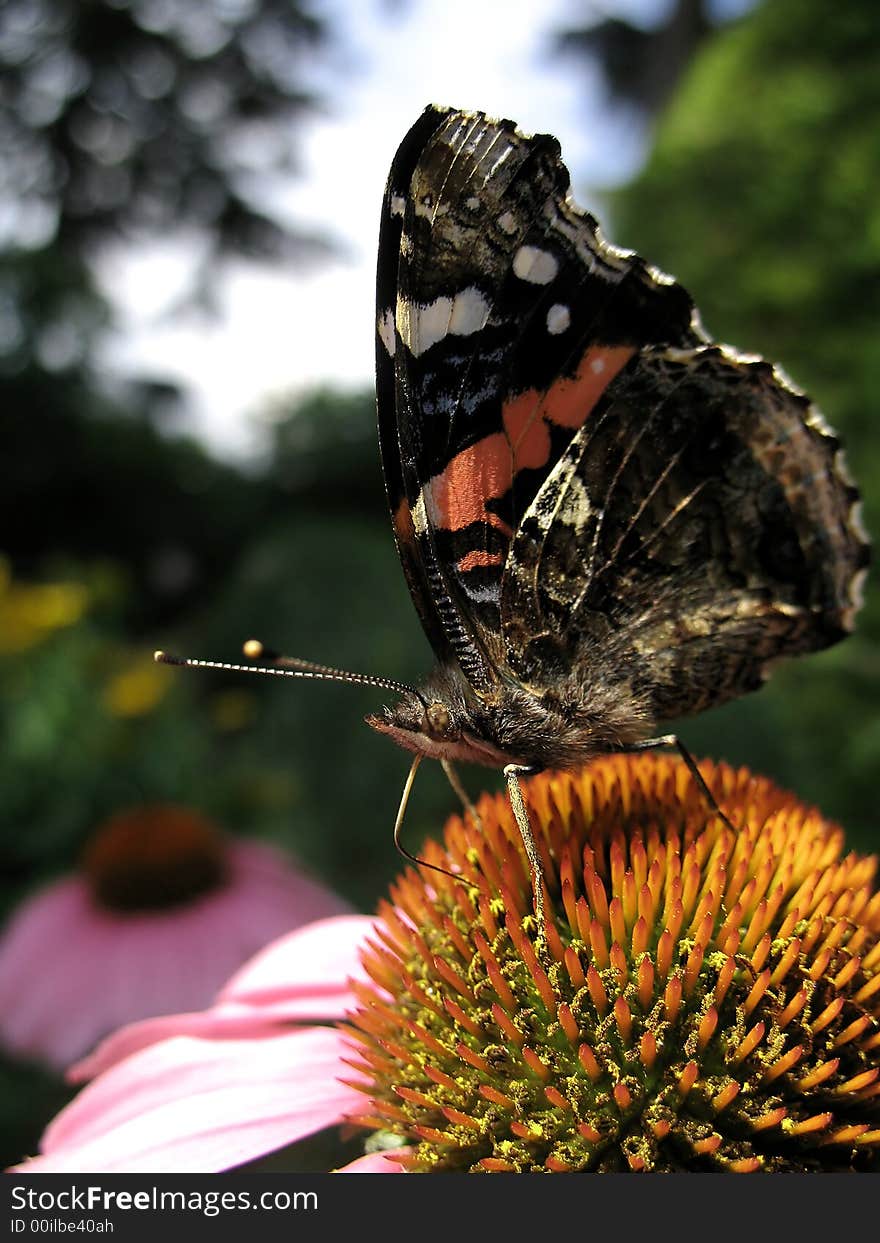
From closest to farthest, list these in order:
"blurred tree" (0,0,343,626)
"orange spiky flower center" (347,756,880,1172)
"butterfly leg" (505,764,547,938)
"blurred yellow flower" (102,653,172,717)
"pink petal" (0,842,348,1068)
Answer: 1. "orange spiky flower center" (347,756,880,1172)
2. "butterfly leg" (505,764,547,938)
3. "pink petal" (0,842,348,1068)
4. "blurred yellow flower" (102,653,172,717)
5. "blurred tree" (0,0,343,626)

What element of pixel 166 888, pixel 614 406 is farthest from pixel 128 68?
pixel 614 406

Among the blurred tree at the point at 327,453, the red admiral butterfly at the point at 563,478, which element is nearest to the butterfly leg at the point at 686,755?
the red admiral butterfly at the point at 563,478

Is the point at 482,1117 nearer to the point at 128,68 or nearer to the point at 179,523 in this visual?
the point at 179,523

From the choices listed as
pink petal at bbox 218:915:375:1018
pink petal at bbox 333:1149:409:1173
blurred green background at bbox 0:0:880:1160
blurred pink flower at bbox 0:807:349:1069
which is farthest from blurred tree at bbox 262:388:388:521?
pink petal at bbox 333:1149:409:1173

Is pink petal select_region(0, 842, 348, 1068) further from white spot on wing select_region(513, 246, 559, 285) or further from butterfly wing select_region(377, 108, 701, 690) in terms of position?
white spot on wing select_region(513, 246, 559, 285)

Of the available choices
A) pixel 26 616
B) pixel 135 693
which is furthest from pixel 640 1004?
pixel 26 616

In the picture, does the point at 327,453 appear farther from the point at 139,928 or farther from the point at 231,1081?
the point at 231,1081
